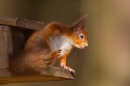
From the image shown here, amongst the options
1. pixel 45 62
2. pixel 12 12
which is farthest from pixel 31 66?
pixel 12 12

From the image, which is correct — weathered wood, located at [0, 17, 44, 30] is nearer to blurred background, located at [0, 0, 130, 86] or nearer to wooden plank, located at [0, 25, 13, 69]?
wooden plank, located at [0, 25, 13, 69]

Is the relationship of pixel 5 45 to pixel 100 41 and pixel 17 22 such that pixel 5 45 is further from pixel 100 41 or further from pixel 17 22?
pixel 100 41

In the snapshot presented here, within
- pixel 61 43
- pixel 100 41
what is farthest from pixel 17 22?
pixel 100 41

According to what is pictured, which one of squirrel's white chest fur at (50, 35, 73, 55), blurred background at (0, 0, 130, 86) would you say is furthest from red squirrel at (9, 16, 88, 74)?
blurred background at (0, 0, 130, 86)

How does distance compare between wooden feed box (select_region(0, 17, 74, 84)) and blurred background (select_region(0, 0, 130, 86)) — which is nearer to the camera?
wooden feed box (select_region(0, 17, 74, 84))

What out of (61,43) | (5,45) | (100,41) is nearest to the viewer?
(5,45)
